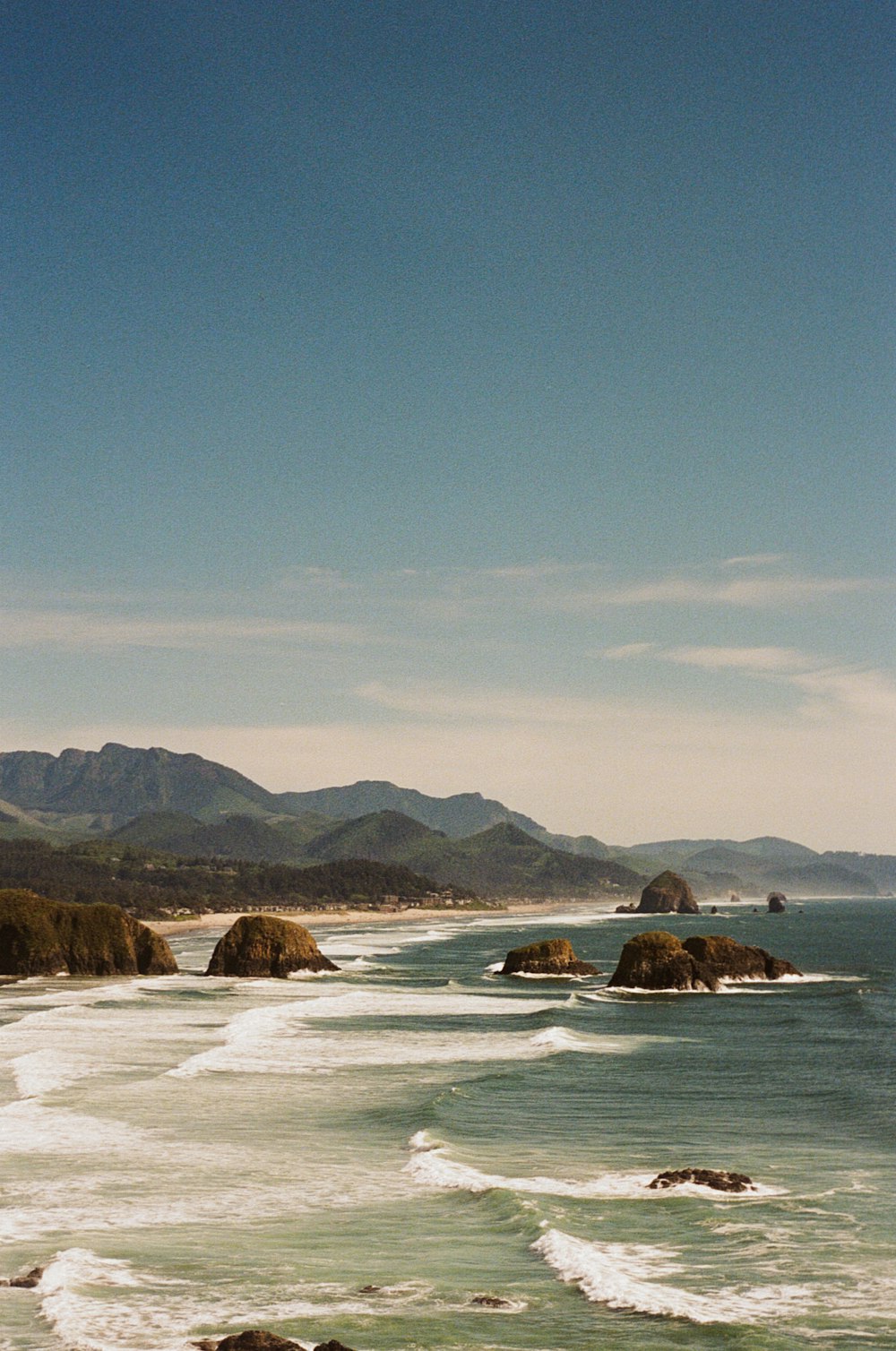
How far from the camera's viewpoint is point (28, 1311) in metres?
21.1

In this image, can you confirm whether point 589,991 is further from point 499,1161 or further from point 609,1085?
point 499,1161

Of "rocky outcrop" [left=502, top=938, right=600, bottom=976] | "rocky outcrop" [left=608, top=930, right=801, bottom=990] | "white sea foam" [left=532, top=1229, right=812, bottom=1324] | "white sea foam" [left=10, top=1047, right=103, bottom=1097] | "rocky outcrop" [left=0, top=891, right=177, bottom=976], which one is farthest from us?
"rocky outcrop" [left=502, top=938, right=600, bottom=976]

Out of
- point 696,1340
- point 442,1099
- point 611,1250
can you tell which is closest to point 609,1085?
point 442,1099

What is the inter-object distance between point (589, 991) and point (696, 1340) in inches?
2588

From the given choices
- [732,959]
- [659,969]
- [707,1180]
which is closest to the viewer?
[707,1180]

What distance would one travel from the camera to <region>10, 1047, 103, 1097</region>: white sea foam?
144 ft

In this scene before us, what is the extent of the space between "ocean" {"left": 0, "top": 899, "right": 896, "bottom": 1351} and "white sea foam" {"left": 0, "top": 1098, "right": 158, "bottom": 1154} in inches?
5.2

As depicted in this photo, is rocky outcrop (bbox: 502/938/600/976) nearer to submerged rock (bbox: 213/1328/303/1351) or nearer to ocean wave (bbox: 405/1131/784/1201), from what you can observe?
ocean wave (bbox: 405/1131/784/1201)

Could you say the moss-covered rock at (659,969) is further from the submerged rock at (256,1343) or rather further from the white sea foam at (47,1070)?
the submerged rock at (256,1343)

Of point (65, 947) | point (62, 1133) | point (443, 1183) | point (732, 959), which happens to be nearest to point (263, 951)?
point (65, 947)

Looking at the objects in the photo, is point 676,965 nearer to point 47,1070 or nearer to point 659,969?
point 659,969

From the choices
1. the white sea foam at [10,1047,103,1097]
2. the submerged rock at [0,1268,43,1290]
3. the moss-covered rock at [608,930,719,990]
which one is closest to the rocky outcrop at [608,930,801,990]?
the moss-covered rock at [608,930,719,990]

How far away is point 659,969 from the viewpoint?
3339 inches

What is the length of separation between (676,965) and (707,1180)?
57.1 metres
